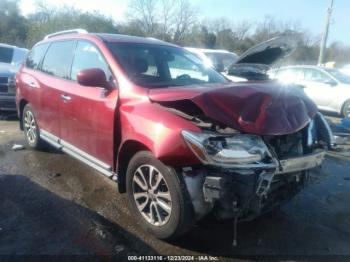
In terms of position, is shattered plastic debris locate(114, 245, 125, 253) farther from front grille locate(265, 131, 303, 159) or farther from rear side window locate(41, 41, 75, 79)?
rear side window locate(41, 41, 75, 79)

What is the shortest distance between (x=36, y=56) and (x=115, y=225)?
358 centimetres

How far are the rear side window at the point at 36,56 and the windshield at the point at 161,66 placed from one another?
2.08m

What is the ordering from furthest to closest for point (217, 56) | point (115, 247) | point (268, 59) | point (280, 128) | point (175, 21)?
1. point (175, 21)
2. point (217, 56)
3. point (268, 59)
4. point (115, 247)
5. point (280, 128)

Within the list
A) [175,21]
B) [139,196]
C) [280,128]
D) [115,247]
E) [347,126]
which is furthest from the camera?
[175,21]

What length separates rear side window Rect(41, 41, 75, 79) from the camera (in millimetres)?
4738

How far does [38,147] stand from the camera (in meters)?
6.00

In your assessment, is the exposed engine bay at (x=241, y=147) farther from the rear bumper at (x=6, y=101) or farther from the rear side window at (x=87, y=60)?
the rear bumper at (x=6, y=101)

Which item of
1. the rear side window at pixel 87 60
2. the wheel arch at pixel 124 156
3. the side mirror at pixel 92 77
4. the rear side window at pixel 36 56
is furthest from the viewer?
the rear side window at pixel 36 56

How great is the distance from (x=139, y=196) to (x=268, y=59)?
9.49 ft

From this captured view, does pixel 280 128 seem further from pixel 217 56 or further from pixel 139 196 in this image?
pixel 217 56

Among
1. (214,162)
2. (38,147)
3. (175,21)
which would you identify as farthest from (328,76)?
(175,21)

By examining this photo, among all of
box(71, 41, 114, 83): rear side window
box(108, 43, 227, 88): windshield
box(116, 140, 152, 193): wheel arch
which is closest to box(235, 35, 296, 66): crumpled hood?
box(108, 43, 227, 88): windshield

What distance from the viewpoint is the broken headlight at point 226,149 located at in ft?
9.15

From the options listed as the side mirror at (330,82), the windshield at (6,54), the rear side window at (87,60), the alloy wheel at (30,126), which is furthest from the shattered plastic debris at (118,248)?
the side mirror at (330,82)
